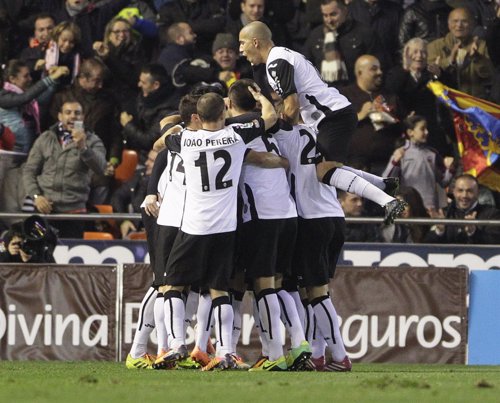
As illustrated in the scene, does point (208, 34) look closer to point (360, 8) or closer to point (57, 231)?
point (360, 8)

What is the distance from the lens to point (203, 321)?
1220 centimetres

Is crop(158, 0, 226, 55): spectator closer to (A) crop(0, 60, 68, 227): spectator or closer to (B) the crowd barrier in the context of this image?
(A) crop(0, 60, 68, 227): spectator

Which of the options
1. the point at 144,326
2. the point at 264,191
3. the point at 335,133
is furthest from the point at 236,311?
the point at 335,133

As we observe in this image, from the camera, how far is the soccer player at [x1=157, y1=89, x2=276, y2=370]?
1166 centimetres

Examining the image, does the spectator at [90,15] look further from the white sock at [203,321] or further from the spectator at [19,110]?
the white sock at [203,321]

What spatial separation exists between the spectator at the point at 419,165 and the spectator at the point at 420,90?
0.62 m

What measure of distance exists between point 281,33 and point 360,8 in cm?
112

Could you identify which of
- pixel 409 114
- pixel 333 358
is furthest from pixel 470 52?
pixel 333 358

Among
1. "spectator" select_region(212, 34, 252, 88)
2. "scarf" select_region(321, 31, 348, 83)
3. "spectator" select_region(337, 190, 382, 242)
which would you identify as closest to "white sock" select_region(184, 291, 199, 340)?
"spectator" select_region(337, 190, 382, 242)

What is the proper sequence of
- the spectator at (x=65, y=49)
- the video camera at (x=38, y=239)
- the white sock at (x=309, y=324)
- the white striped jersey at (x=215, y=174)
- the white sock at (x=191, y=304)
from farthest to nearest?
the spectator at (x=65, y=49) < the video camera at (x=38, y=239) < the white sock at (x=191, y=304) < the white sock at (x=309, y=324) < the white striped jersey at (x=215, y=174)

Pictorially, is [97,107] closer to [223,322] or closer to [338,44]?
[338,44]

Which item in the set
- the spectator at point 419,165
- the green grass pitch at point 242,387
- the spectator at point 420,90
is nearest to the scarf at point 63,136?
the spectator at point 419,165

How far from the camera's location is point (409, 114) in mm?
18266

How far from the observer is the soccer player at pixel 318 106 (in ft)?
39.8
